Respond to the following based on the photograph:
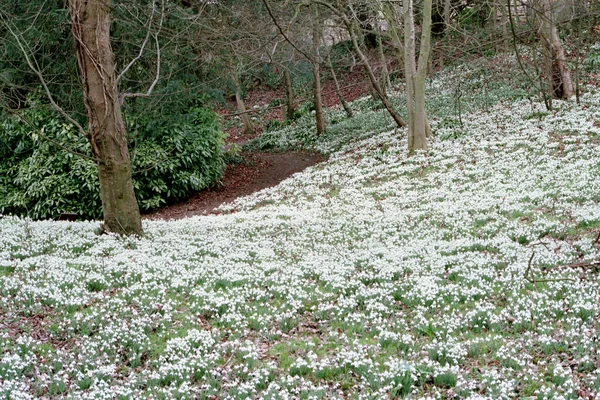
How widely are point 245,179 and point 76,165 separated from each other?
24.5 feet

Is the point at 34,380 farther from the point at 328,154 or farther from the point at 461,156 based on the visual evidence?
the point at 328,154

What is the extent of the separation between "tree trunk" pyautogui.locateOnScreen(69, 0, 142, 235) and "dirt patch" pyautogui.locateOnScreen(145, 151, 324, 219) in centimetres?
772

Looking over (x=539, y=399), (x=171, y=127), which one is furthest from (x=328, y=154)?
(x=539, y=399)

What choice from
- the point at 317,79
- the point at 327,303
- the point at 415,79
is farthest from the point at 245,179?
the point at 327,303

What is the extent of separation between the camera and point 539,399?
4.68 m

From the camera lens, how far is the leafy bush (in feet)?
63.7

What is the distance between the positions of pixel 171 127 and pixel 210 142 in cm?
164

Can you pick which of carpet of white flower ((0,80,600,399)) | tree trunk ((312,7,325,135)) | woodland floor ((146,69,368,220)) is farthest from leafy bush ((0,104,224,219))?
tree trunk ((312,7,325,135))

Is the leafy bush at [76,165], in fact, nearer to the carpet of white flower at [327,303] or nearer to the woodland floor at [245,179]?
the woodland floor at [245,179]

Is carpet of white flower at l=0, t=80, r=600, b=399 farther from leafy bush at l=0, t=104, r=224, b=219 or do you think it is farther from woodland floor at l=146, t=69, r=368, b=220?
woodland floor at l=146, t=69, r=368, b=220

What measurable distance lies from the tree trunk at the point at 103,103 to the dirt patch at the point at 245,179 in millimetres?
7717

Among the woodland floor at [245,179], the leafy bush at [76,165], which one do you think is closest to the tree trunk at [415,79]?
the woodland floor at [245,179]

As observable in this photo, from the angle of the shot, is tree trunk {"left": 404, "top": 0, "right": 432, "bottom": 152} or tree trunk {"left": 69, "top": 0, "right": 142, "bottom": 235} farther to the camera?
tree trunk {"left": 404, "top": 0, "right": 432, "bottom": 152}

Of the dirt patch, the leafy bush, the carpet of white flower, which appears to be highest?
the leafy bush
